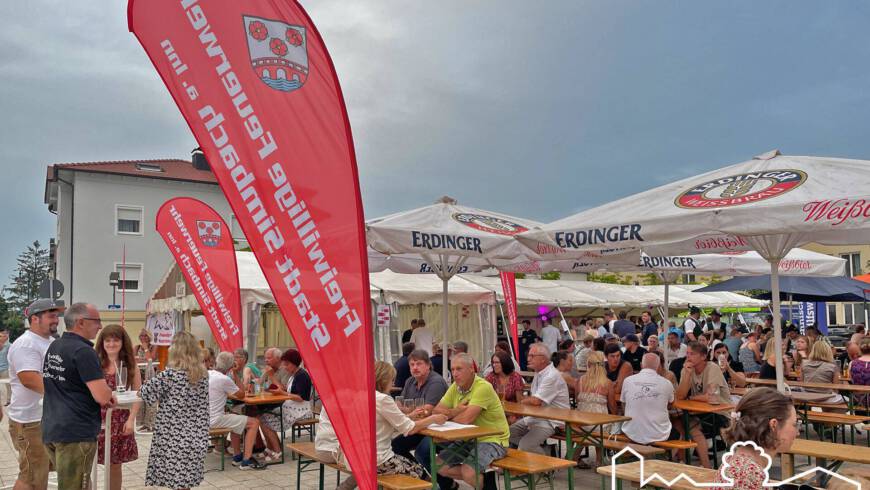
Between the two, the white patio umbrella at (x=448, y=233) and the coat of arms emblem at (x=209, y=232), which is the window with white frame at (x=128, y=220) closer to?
the coat of arms emblem at (x=209, y=232)

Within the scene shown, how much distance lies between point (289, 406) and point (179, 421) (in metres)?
3.30

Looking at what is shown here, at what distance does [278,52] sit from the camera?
12.6 ft

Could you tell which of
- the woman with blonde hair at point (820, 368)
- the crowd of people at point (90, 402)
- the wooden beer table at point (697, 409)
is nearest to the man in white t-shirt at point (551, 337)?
the woman with blonde hair at point (820, 368)

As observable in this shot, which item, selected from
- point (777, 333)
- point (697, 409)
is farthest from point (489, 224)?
point (777, 333)

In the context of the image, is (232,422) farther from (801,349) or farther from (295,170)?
(801,349)

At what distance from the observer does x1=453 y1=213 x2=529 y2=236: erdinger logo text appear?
8.27 metres

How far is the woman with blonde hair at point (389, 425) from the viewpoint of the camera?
17.5ft

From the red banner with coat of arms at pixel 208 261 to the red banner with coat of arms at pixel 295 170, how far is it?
6283 millimetres

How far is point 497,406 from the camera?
6.02m

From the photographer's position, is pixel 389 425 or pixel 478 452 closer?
pixel 389 425

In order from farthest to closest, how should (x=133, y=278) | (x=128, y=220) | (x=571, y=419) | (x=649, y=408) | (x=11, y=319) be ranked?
(x=11, y=319) → (x=128, y=220) → (x=133, y=278) → (x=649, y=408) → (x=571, y=419)

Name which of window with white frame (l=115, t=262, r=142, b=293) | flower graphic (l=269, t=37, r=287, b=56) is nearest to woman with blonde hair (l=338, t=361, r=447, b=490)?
flower graphic (l=269, t=37, r=287, b=56)

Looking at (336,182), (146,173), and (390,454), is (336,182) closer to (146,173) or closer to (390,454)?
(390,454)

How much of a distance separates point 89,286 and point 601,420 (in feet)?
115
